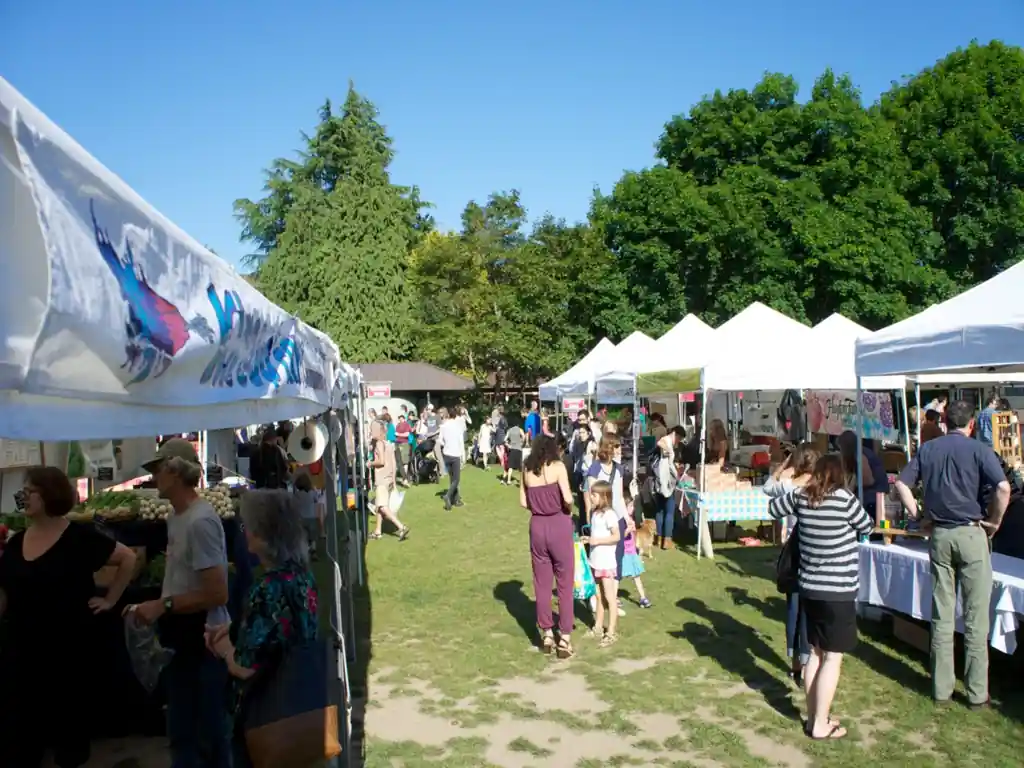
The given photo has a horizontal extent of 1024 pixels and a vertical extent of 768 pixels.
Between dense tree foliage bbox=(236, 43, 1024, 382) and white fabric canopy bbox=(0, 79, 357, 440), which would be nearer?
white fabric canopy bbox=(0, 79, 357, 440)

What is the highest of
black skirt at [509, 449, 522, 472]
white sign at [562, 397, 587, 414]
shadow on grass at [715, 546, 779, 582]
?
white sign at [562, 397, 587, 414]

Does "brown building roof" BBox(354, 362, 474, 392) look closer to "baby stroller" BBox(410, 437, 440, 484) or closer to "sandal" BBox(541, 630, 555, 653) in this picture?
"baby stroller" BBox(410, 437, 440, 484)

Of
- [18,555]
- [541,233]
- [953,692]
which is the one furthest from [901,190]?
[18,555]

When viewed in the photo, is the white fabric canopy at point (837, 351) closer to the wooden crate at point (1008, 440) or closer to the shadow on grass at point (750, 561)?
the wooden crate at point (1008, 440)

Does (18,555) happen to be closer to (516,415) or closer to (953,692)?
(953,692)

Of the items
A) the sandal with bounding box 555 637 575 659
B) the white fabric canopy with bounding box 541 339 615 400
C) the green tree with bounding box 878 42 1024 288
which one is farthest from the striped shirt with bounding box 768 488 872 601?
the green tree with bounding box 878 42 1024 288

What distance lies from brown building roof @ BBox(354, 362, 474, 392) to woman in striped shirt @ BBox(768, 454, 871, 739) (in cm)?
2772

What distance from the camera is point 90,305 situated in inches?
57.4

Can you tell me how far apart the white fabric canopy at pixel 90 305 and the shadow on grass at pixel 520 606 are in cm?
543

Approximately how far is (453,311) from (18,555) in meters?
34.9

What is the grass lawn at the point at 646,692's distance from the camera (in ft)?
15.7

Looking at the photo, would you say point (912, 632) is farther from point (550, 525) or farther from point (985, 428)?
point (985, 428)

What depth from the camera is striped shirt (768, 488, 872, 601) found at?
4.65m

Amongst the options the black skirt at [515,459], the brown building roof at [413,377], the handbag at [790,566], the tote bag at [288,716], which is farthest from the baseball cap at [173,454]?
the brown building roof at [413,377]
